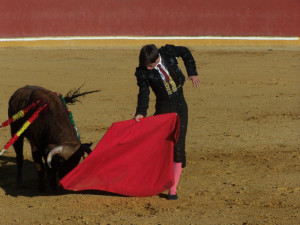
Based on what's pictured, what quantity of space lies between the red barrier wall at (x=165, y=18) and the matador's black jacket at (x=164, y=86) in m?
11.1

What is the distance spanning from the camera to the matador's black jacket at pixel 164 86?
4.62 metres

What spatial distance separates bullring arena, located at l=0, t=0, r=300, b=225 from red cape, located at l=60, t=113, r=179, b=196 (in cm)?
12

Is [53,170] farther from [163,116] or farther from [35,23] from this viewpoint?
[35,23]

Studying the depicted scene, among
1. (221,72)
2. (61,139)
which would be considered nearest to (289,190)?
(61,139)

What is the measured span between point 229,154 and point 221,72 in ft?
18.7

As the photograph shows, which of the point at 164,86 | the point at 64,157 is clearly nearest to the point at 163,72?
the point at 164,86

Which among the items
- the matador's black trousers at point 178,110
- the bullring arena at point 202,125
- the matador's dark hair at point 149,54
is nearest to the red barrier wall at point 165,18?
the bullring arena at point 202,125

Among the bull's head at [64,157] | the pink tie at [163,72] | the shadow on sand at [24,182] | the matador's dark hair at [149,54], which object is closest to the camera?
the matador's dark hair at [149,54]

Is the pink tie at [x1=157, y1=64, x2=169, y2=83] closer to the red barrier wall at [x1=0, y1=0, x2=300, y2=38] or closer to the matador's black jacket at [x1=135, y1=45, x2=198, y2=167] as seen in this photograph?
the matador's black jacket at [x1=135, y1=45, x2=198, y2=167]

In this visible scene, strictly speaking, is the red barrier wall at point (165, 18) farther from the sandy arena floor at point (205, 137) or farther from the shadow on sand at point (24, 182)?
the shadow on sand at point (24, 182)

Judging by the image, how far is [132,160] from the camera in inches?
191

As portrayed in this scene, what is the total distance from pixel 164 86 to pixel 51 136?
103 cm

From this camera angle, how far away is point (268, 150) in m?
6.46

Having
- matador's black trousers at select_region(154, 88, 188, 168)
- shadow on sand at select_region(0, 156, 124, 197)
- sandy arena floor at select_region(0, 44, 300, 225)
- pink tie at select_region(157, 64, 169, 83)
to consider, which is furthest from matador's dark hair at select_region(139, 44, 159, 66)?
shadow on sand at select_region(0, 156, 124, 197)
